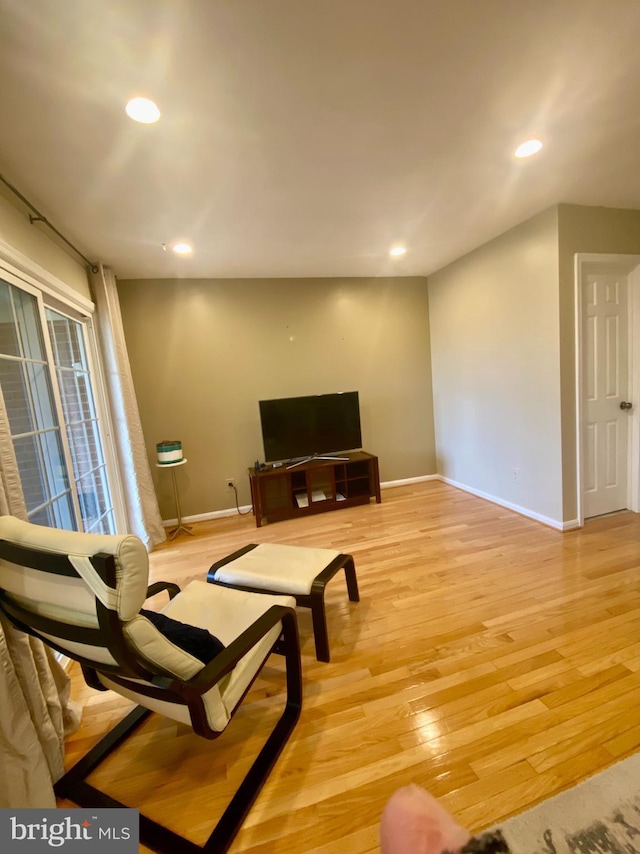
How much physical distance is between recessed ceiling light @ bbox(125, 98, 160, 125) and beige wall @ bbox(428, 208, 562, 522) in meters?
2.74

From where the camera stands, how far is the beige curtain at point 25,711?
3.69 feet

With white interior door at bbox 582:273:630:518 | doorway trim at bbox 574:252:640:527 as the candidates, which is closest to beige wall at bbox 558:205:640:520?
doorway trim at bbox 574:252:640:527

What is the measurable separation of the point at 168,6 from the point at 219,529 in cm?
351

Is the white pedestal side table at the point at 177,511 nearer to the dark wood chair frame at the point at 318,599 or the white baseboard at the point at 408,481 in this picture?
the dark wood chair frame at the point at 318,599

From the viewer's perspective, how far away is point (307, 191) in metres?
2.18

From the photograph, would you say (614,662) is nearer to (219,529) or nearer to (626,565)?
(626,565)

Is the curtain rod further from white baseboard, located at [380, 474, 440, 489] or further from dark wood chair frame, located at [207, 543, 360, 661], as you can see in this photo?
white baseboard, located at [380, 474, 440, 489]

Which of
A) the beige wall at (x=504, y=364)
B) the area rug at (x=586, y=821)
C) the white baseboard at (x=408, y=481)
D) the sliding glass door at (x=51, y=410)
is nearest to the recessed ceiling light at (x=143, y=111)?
the sliding glass door at (x=51, y=410)

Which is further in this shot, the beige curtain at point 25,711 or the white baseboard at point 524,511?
the white baseboard at point 524,511

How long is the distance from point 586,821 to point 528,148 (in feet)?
9.39

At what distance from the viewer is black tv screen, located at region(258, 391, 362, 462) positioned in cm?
379

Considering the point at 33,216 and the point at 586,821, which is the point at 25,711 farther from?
the point at 33,216

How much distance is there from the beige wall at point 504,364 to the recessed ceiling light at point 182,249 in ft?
8.93

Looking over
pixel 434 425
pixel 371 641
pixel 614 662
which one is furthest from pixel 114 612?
pixel 434 425
